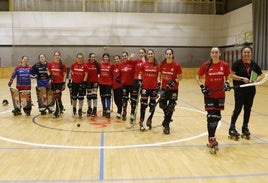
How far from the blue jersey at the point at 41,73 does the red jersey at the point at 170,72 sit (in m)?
3.85

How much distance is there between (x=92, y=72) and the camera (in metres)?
9.53

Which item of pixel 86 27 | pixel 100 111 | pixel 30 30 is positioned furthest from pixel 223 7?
pixel 100 111

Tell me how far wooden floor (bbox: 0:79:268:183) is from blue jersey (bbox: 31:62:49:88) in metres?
1.20

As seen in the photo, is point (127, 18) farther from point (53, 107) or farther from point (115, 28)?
point (53, 107)

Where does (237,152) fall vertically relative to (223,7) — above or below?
below

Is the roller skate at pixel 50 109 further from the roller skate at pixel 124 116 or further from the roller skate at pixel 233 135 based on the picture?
the roller skate at pixel 233 135

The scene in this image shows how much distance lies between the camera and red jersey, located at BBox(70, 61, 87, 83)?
938 centimetres

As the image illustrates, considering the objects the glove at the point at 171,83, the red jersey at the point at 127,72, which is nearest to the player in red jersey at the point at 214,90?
the glove at the point at 171,83

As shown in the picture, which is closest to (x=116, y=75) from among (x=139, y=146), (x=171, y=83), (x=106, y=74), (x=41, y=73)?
(x=106, y=74)

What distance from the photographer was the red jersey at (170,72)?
736 cm

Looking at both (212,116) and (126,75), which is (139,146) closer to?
(212,116)

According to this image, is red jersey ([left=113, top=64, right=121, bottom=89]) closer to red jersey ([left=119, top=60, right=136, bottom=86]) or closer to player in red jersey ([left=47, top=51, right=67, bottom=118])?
red jersey ([left=119, top=60, right=136, bottom=86])

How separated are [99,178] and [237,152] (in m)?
2.61

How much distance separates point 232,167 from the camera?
17.1 feet
